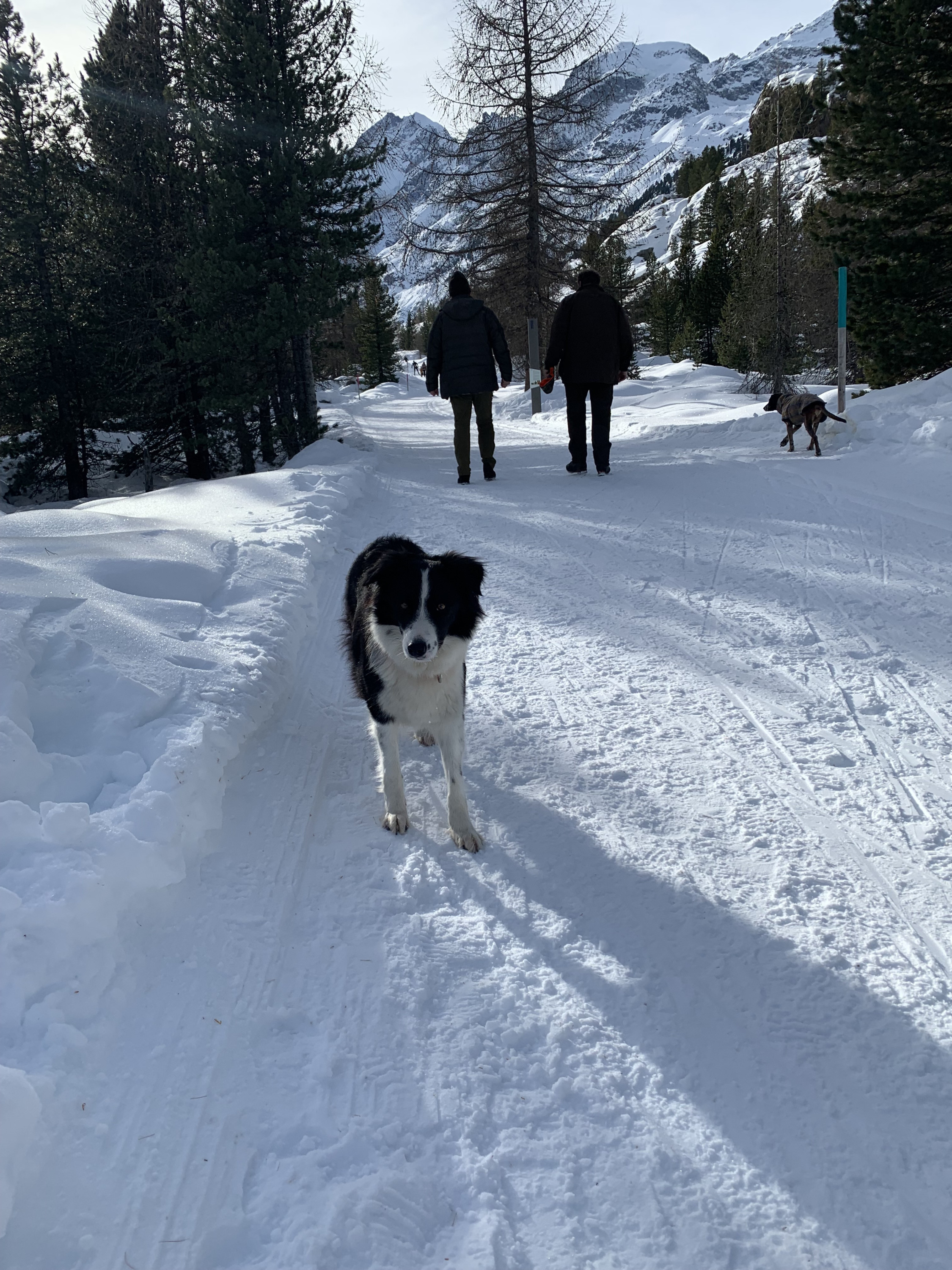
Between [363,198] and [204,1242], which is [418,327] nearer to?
[363,198]

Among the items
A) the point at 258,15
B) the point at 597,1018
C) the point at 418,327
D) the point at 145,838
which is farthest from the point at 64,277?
the point at 418,327

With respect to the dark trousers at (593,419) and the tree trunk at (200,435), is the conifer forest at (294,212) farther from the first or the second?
the dark trousers at (593,419)

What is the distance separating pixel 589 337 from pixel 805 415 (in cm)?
312

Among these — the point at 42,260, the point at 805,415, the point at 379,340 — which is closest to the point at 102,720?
the point at 805,415

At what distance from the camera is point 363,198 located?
14461 mm

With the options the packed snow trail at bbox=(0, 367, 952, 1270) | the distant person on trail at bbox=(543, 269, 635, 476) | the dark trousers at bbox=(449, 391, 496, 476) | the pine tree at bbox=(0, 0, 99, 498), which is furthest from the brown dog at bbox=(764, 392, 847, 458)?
the pine tree at bbox=(0, 0, 99, 498)

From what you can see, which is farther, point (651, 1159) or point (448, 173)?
point (448, 173)

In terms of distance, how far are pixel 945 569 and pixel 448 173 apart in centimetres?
1867

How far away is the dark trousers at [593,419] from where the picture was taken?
10.1 meters

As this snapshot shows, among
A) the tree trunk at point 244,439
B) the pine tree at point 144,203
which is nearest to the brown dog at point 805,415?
the tree trunk at point 244,439

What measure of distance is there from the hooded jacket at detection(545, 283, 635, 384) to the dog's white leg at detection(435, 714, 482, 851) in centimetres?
781

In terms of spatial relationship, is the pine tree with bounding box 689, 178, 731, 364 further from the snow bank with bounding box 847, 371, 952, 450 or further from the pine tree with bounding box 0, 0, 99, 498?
the snow bank with bounding box 847, 371, 952, 450

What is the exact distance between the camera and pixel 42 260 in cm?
1845

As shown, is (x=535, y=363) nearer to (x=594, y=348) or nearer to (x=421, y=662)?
(x=594, y=348)
